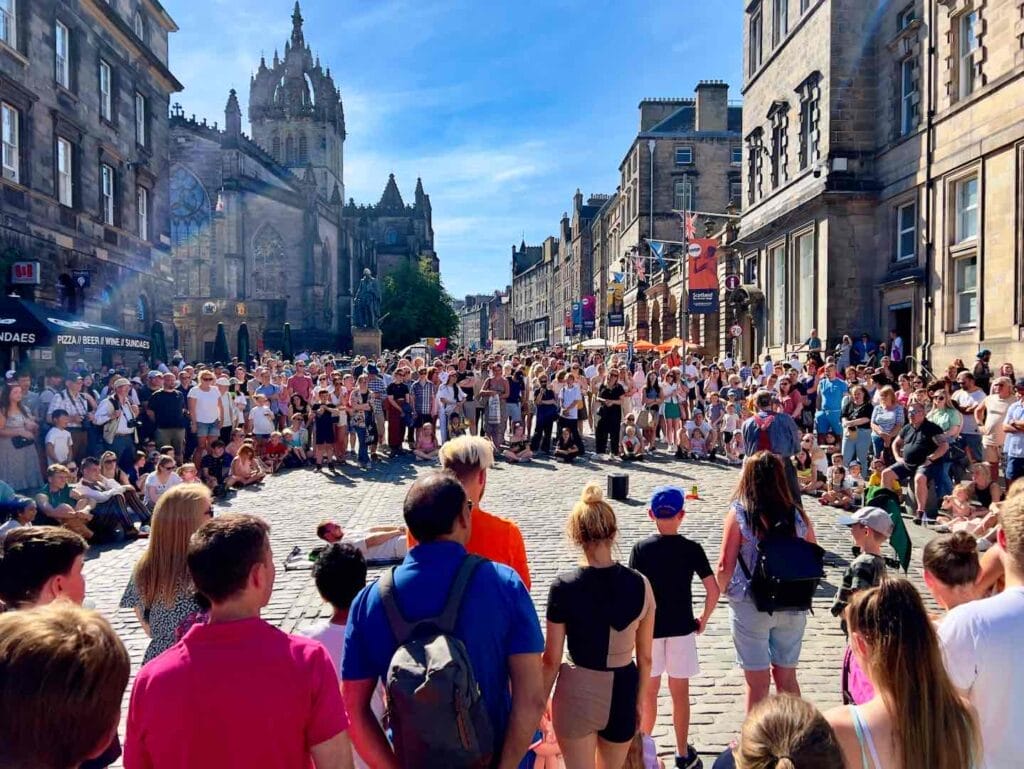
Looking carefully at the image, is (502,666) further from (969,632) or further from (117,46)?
(117,46)

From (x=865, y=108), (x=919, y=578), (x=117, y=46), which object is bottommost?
(x=919, y=578)

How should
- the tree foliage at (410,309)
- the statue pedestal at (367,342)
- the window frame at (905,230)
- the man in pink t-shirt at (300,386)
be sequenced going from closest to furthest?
the man in pink t-shirt at (300,386), the window frame at (905,230), the statue pedestal at (367,342), the tree foliage at (410,309)

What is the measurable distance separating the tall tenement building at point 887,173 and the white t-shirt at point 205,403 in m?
16.3

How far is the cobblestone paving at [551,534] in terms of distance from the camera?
5.41 metres

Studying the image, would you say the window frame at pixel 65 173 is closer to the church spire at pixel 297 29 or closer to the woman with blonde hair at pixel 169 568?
the woman with blonde hair at pixel 169 568

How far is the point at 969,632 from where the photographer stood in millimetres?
2625

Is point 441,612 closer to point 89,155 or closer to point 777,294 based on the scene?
point 89,155

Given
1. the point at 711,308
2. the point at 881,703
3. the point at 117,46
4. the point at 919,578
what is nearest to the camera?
the point at 881,703

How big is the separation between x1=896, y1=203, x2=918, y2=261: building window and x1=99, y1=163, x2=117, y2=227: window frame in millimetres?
24727

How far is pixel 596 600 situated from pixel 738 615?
1359mm

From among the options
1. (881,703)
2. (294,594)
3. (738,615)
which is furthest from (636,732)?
(294,594)

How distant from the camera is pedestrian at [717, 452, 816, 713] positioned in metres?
4.43

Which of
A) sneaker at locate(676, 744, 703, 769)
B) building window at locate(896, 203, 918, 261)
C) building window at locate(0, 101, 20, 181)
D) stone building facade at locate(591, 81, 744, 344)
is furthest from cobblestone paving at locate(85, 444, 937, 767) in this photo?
stone building facade at locate(591, 81, 744, 344)

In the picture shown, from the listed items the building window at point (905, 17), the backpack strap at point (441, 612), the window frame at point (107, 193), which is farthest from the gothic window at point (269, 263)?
the backpack strap at point (441, 612)
